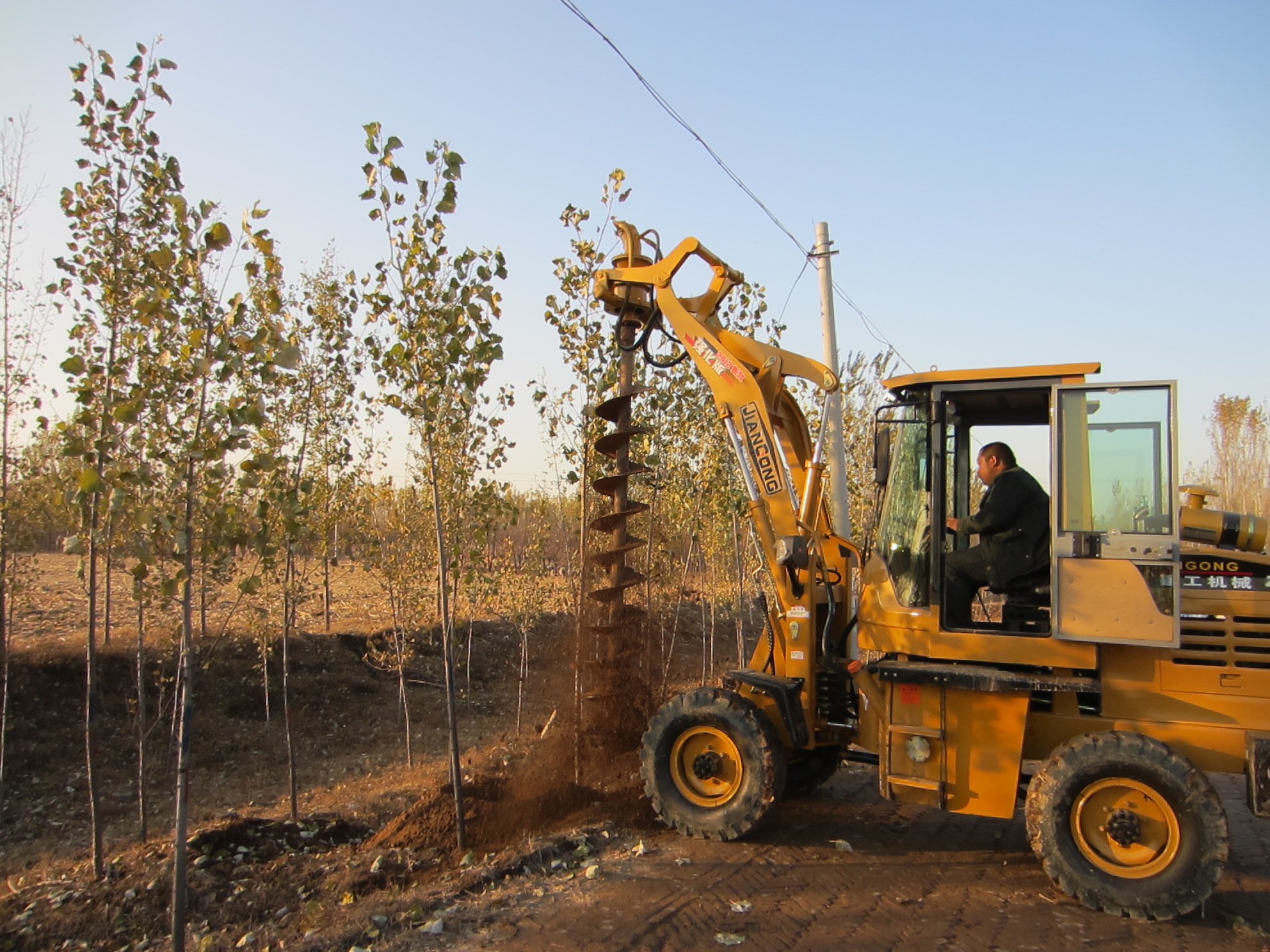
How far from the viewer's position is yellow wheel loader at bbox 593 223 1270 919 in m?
5.44

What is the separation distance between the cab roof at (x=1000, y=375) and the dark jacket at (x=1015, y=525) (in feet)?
2.14

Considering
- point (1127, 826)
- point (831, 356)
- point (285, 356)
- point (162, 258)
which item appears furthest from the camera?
point (831, 356)

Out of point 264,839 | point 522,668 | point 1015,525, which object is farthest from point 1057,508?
point 522,668

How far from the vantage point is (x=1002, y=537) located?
6016mm

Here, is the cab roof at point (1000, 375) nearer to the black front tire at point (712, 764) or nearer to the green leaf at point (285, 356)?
the black front tire at point (712, 764)

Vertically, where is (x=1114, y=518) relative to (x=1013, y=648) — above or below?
above

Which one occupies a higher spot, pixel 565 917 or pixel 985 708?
pixel 985 708

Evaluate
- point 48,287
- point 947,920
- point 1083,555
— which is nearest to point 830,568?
point 1083,555

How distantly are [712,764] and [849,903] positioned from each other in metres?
1.46

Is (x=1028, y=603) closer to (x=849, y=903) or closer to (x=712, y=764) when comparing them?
(x=849, y=903)

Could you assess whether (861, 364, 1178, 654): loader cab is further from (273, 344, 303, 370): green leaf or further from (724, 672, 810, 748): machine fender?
(273, 344, 303, 370): green leaf

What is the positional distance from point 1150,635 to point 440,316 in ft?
17.6

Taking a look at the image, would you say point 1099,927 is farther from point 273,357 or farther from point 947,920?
point 273,357

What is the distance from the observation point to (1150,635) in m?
5.50
